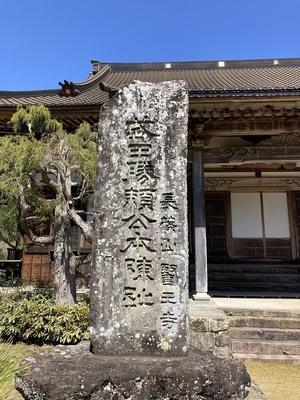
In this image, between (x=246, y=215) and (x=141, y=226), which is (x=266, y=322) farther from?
(x=246, y=215)

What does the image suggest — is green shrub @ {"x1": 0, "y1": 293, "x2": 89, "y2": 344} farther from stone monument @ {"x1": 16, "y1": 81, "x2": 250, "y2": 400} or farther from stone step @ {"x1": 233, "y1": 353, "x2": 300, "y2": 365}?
stone step @ {"x1": 233, "y1": 353, "x2": 300, "y2": 365}

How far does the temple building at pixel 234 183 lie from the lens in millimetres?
6316

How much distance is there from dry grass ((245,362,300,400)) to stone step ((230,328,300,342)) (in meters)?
0.58

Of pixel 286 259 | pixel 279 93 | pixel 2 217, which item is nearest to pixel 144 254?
pixel 2 217

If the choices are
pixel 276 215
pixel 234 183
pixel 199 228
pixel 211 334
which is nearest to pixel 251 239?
pixel 276 215

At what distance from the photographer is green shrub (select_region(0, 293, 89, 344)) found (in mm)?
4961

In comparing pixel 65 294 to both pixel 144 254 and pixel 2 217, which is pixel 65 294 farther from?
pixel 144 254

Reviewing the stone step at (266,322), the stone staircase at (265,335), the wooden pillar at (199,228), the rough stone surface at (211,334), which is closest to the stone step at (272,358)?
the stone staircase at (265,335)

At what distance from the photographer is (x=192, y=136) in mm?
6895

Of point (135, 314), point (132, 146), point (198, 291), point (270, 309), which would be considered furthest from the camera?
point (198, 291)

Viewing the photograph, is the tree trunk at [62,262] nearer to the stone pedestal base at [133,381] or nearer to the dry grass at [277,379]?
the dry grass at [277,379]

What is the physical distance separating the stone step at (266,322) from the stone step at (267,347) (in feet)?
1.17

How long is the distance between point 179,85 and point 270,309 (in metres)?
4.58

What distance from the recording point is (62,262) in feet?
18.5
